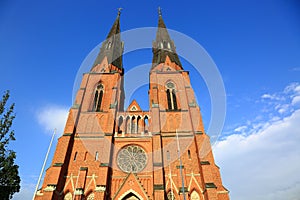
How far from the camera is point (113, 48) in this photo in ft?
104

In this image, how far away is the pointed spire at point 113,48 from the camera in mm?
29594

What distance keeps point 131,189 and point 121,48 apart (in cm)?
2699

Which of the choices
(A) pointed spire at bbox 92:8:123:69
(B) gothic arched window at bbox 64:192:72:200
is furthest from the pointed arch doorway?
(A) pointed spire at bbox 92:8:123:69

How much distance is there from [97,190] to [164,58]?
21054mm

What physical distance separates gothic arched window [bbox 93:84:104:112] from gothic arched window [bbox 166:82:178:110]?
8689 millimetres

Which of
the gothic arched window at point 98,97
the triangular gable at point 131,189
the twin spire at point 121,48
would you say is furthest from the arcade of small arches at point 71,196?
the twin spire at point 121,48

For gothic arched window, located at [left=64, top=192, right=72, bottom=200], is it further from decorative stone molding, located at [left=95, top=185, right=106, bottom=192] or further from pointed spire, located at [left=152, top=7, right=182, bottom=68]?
pointed spire, located at [left=152, top=7, right=182, bottom=68]

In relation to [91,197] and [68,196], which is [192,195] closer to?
[91,197]

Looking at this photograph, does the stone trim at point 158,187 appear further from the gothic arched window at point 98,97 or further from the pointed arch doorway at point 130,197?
the gothic arched window at point 98,97

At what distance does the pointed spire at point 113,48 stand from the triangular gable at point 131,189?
18.3 m

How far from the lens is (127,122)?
2195 centimetres

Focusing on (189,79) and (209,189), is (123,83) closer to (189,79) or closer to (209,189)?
(189,79)

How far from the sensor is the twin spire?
97.0 feet

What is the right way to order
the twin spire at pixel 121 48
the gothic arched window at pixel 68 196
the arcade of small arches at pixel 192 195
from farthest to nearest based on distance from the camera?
the twin spire at pixel 121 48, the gothic arched window at pixel 68 196, the arcade of small arches at pixel 192 195
